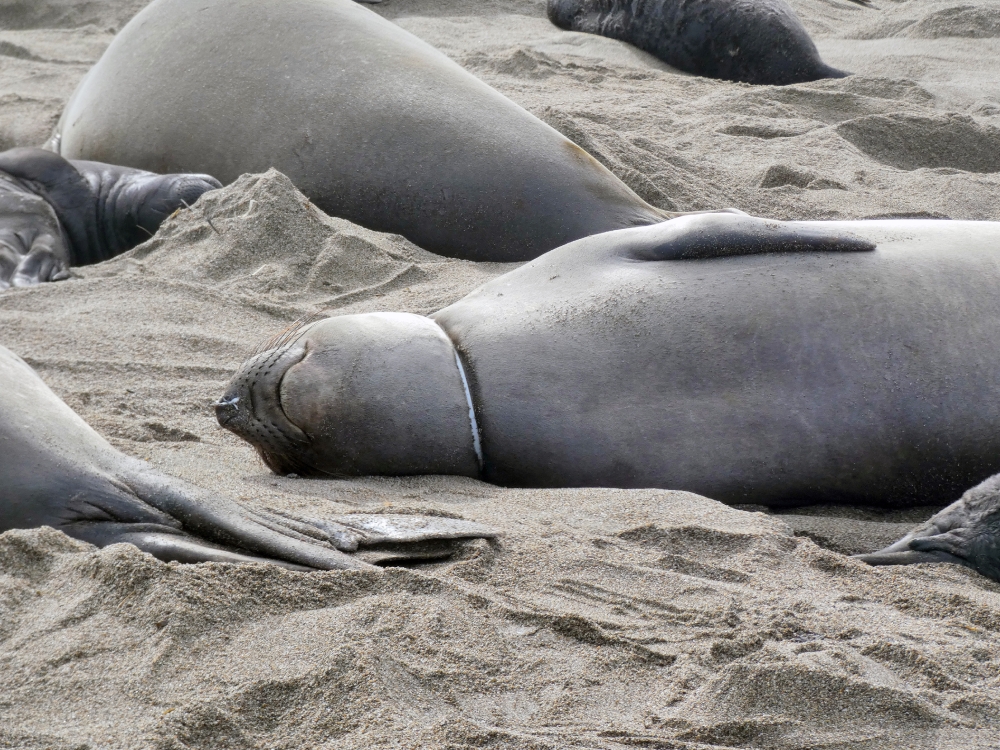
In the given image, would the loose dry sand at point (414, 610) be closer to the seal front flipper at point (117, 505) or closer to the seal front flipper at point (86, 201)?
the seal front flipper at point (117, 505)

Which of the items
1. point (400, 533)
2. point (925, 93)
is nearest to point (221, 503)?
point (400, 533)

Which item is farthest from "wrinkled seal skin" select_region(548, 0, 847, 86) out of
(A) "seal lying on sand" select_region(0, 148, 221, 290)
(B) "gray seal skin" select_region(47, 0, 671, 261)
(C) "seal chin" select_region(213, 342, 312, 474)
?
(C) "seal chin" select_region(213, 342, 312, 474)

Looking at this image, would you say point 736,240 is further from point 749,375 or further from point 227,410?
point 227,410

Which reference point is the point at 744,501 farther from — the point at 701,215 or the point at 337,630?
the point at 337,630

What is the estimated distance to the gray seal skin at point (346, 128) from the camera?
421cm

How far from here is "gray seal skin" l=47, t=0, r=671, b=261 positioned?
166 inches

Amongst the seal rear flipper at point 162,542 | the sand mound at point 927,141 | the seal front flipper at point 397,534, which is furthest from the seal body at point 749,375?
the sand mound at point 927,141

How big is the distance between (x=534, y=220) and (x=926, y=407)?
1.80 metres

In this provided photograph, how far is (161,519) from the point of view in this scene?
7.39 ft

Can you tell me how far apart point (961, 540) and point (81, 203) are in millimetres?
3392

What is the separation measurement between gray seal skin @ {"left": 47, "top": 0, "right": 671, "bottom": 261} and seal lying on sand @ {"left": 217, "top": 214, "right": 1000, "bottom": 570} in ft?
4.17

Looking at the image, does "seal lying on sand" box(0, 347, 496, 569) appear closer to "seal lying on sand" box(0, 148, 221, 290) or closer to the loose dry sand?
the loose dry sand

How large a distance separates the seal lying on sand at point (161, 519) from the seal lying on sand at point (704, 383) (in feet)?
1.53

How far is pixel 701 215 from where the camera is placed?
299 centimetres
